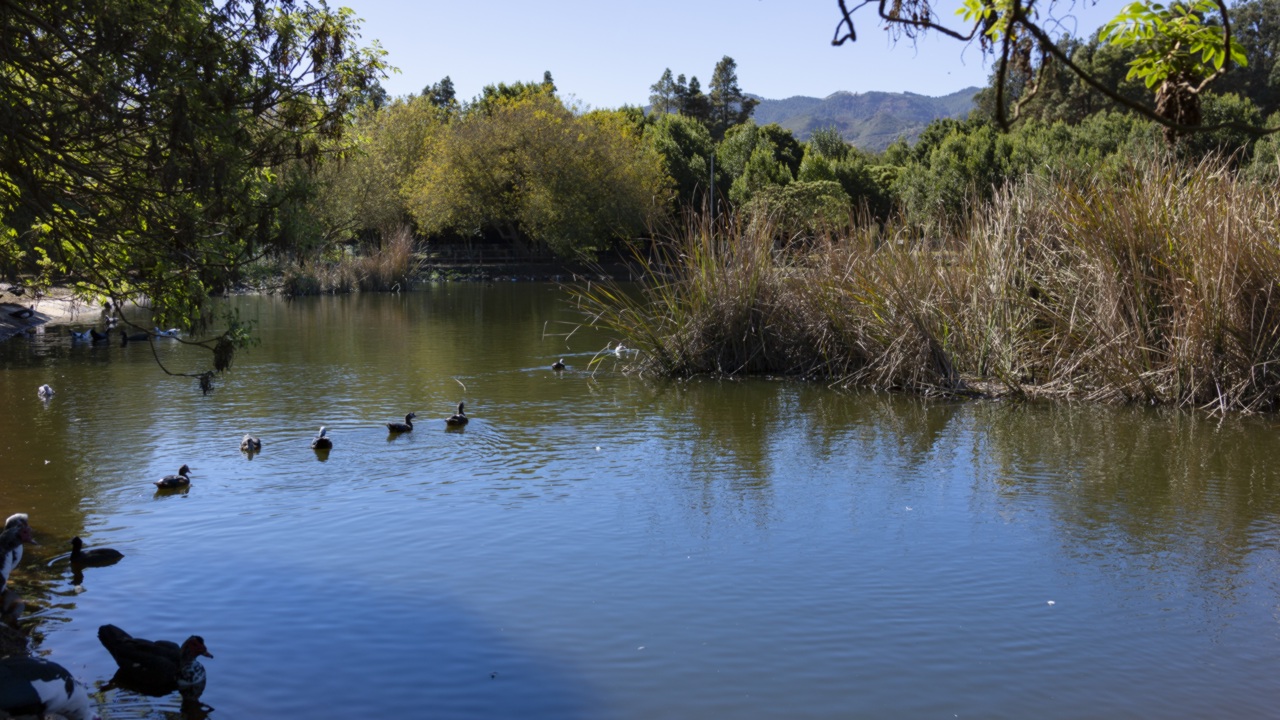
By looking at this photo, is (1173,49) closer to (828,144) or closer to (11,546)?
(11,546)

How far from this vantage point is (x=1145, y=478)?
11.0 m

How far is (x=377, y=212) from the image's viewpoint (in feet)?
172

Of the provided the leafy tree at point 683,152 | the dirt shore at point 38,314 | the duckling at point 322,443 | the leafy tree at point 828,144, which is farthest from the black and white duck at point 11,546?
the leafy tree at point 828,144

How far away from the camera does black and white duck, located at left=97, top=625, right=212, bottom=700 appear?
19.9 feet

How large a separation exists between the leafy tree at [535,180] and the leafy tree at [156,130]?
43.3m

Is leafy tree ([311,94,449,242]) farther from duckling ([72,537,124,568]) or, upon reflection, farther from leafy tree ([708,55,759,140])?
leafy tree ([708,55,759,140])

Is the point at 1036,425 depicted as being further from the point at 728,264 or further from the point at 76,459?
the point at 76,459

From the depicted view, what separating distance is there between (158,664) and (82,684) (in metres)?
0.48

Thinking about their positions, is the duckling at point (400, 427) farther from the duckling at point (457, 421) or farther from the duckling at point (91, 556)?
the duckling at point (91, 556)

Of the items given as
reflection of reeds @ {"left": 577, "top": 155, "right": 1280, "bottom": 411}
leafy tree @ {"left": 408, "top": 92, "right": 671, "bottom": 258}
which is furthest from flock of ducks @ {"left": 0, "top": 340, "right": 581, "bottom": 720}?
leafy tree @ {"left": 408, "top": 92, "right": 671, "bottom": 258}

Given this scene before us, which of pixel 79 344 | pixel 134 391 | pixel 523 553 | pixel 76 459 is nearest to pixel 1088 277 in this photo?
pixel 523 553

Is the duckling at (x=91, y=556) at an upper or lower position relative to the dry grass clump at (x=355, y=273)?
lower

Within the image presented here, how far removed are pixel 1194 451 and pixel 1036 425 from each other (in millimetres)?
1973

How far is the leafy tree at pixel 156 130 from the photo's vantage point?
6434 mm
